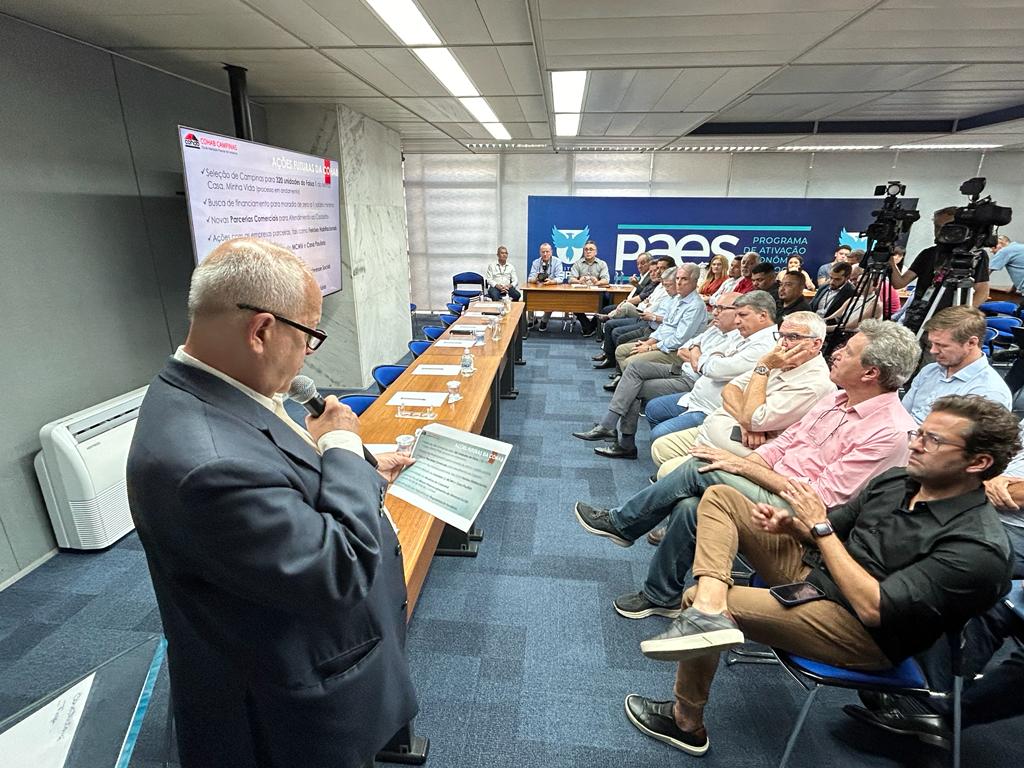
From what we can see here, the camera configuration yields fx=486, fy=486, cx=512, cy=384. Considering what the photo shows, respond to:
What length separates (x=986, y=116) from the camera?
537cm

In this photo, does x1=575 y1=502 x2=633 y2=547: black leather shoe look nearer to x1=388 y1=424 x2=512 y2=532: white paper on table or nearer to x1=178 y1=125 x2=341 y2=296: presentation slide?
x1=388 y1=424 x2=512 y2=532: white paper on table

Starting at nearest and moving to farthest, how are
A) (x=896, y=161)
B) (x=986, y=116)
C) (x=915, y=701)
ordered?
→ (x=915, y=701) → (x=986, y=116) → (x=896, y=161)

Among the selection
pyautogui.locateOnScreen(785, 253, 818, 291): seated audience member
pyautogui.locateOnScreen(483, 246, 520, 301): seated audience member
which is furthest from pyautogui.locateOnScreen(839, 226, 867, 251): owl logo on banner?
pyautogui.locateOnScreen(483, 246, 520, 301): seated audience member

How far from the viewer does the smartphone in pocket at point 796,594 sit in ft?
4.95

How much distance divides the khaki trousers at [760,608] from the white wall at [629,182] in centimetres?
704

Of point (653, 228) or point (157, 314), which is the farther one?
point (653, 228)

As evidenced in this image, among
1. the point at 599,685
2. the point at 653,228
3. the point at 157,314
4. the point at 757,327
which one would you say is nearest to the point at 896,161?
the point at 653,228

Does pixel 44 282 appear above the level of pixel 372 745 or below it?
above

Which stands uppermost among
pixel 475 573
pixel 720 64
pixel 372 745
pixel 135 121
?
pixel 720 64

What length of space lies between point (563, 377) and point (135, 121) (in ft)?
13.9

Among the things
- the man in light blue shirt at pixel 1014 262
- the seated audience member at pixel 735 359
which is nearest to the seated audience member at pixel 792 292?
the seated audience member at pixel 735 359

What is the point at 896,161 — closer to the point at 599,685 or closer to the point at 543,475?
the point at 543,475

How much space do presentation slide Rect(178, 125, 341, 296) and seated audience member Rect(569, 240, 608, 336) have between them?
3896mm

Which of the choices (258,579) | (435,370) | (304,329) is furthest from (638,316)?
(258,579)
